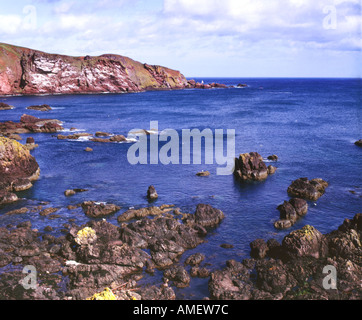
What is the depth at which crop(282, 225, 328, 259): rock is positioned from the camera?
3331 cm

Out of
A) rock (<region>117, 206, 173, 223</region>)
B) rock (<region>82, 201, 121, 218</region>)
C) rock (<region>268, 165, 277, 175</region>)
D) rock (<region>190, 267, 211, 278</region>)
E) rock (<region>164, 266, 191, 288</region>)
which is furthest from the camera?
rock (<region>268, 165, 277, 175</region>)

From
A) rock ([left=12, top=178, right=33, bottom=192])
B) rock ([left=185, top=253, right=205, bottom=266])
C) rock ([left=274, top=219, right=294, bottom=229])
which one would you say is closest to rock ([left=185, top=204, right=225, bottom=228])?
rock ([left=274, top=219, right=294, bottom=229])

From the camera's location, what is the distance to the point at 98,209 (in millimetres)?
44312

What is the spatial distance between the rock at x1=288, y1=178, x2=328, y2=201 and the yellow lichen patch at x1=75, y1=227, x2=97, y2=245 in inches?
1165

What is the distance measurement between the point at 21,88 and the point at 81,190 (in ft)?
513

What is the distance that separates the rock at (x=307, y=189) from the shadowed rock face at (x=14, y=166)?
40.0 metres

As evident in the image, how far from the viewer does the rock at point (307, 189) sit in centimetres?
4950

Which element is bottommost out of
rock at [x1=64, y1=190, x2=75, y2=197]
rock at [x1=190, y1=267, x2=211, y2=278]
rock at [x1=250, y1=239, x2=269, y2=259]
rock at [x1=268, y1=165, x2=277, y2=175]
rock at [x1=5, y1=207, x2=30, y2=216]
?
rock at [x1=190, y1=267, x2=211, y2=278]

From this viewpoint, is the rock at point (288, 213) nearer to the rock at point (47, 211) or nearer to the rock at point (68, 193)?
the rock at point (47, 211)

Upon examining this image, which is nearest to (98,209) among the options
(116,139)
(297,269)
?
(297,269)

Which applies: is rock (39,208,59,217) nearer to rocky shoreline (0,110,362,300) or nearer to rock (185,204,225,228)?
rocky shoreline (0,110,362,300)

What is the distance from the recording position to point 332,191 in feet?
172

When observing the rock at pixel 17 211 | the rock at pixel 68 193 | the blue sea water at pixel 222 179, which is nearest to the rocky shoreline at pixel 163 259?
the rock at pixel 17 211
